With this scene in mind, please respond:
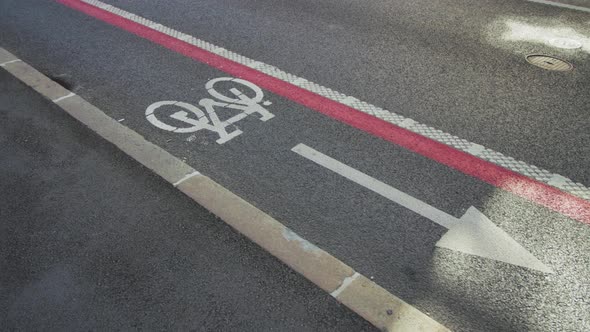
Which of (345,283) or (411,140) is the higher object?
(411,140)

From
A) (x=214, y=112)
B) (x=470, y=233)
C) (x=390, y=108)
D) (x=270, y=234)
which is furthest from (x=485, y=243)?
(x=214, y=112)

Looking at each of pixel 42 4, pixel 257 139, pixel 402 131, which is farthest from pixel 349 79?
pixel 42 4

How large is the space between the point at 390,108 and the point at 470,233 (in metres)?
2.06

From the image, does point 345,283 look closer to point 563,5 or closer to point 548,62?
point 548,62

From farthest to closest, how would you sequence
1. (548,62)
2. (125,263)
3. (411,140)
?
(548,62) < (411,140) < (125,263)

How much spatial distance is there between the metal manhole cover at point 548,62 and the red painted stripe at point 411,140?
261 cm

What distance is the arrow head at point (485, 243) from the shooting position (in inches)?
138

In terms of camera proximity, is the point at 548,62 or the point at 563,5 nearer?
the point at 548,62

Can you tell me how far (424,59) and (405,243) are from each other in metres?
3.58

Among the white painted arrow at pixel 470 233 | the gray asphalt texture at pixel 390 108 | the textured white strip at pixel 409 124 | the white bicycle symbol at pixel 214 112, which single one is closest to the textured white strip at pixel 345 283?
the gray asphalt texture at pixel 390 108

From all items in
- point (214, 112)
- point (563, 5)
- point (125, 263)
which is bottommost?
point (125, 263)

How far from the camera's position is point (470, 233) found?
373 centimetres

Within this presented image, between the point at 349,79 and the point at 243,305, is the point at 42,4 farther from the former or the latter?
the point at 243,305

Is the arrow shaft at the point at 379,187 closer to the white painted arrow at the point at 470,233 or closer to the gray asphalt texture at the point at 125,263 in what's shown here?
the white painted arrow at the point at 470,233
